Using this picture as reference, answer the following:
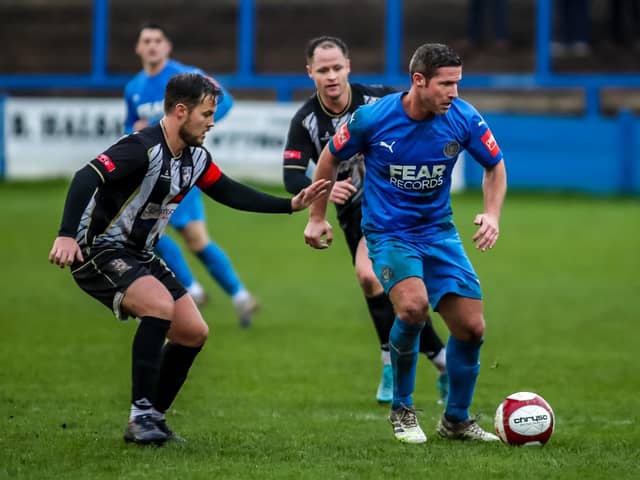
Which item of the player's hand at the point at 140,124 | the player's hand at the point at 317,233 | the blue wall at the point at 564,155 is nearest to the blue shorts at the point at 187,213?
the player's hand at the point at 140,124

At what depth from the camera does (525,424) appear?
19.8 feet

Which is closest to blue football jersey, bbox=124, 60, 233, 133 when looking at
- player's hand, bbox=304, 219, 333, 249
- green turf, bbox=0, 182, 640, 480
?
green turf, bbox=0, 182, 640, 480

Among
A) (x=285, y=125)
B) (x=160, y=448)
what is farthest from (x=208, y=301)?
(x=285, y=125)

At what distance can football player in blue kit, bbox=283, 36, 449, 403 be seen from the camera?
734 centimetres

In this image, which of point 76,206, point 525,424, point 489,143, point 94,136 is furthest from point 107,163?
point 94,136

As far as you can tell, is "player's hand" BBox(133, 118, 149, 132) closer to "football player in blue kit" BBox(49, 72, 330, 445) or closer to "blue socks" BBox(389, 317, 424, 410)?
"football player in blue kit" BBox(49, 72, 330, 445)

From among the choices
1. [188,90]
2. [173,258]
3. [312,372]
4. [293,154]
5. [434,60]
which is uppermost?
[434,60]

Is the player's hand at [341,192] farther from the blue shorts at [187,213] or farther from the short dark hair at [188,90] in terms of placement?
the blue shorts at [187,213]

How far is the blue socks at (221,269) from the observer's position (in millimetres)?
10352

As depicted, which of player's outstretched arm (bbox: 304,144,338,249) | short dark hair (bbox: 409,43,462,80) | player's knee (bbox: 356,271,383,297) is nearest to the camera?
short dark hair (bbox: 409,43,462,80)

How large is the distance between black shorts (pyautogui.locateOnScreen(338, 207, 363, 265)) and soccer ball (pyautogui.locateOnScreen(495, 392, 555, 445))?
1866mm

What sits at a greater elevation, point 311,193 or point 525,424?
point 311,193

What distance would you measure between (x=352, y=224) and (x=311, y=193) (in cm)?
159

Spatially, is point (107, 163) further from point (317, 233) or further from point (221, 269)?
point (221, 269)
